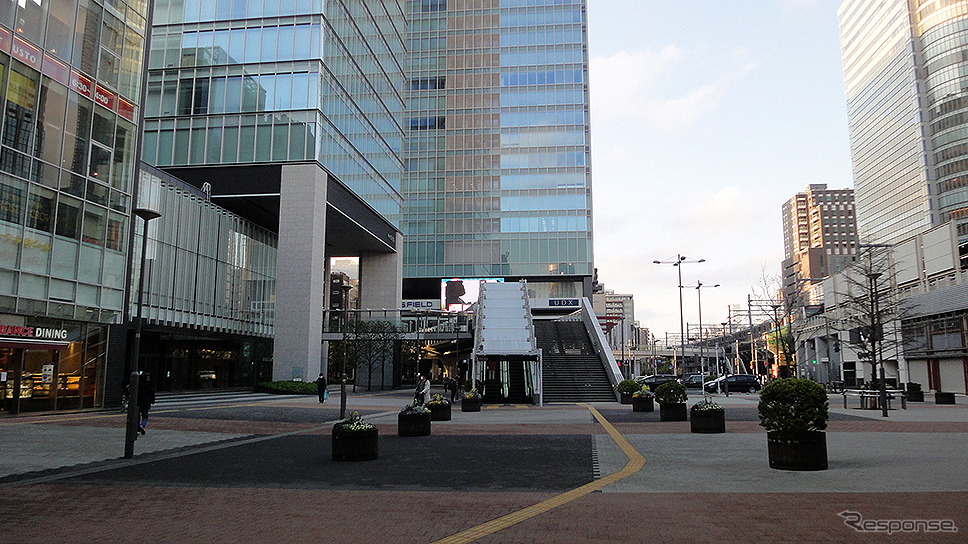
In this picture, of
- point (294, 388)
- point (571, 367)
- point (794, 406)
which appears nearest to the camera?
point (794, 406)

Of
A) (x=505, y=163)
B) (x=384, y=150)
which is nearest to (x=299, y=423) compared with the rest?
(x=384, y=150)

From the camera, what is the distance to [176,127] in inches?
1869

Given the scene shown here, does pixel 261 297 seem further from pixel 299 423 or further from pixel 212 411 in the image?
pixel 299 423

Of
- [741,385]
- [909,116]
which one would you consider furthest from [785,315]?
[909,116]

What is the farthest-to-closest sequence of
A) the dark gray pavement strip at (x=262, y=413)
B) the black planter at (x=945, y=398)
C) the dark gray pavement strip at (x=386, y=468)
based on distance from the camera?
the black planter at (x=945, y=398) → the dark gray pavement strip at (x=262, y=413) → the dark gray pavement strip at (x=386, y=468)

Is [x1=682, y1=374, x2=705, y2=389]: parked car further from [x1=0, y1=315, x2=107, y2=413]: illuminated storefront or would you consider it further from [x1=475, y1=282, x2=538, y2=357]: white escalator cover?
[x1=0, y1=315, x2=107, y2=413]: illuminated storefront

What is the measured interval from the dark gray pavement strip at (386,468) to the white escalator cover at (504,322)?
67.0ft

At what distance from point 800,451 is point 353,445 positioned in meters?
8.31

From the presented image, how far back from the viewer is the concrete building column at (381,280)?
209 ft

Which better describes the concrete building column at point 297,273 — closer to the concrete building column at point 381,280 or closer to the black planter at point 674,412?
the concrete building column at point 381,280

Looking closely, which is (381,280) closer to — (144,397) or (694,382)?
(694,382)

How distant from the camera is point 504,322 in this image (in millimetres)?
42469

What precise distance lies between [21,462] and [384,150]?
49.7 m

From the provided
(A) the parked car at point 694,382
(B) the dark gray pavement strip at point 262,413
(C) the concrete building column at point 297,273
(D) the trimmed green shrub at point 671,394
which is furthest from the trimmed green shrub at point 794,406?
(A) the parked car at point 694,382
